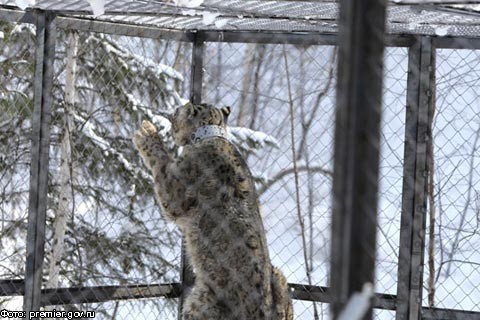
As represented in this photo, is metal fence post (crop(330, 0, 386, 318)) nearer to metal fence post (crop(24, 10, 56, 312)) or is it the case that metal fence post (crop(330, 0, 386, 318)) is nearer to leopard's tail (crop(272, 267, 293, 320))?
leopard's tail (crop(272, 267, 293, 320))

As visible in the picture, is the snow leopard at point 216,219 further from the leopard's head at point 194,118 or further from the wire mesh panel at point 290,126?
the wire mesh panel at point 290,126

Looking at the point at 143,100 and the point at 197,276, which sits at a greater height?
the point at 143,100

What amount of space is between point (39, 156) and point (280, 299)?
4.64 feet

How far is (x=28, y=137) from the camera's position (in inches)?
268

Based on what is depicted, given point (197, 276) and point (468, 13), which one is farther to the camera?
point (197, 276)

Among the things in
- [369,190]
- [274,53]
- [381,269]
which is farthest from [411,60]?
[274,53]

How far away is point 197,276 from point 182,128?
36.2 inches

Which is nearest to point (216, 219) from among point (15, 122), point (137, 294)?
point (137, 294)

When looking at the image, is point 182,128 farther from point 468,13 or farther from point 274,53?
point 274,53

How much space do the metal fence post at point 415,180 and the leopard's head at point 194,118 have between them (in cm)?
111

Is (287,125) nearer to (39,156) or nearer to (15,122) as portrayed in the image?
(15,122)

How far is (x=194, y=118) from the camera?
5.06 m

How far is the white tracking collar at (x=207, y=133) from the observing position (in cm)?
495

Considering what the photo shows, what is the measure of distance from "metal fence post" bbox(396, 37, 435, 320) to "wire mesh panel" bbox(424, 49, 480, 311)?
46 centimetres
